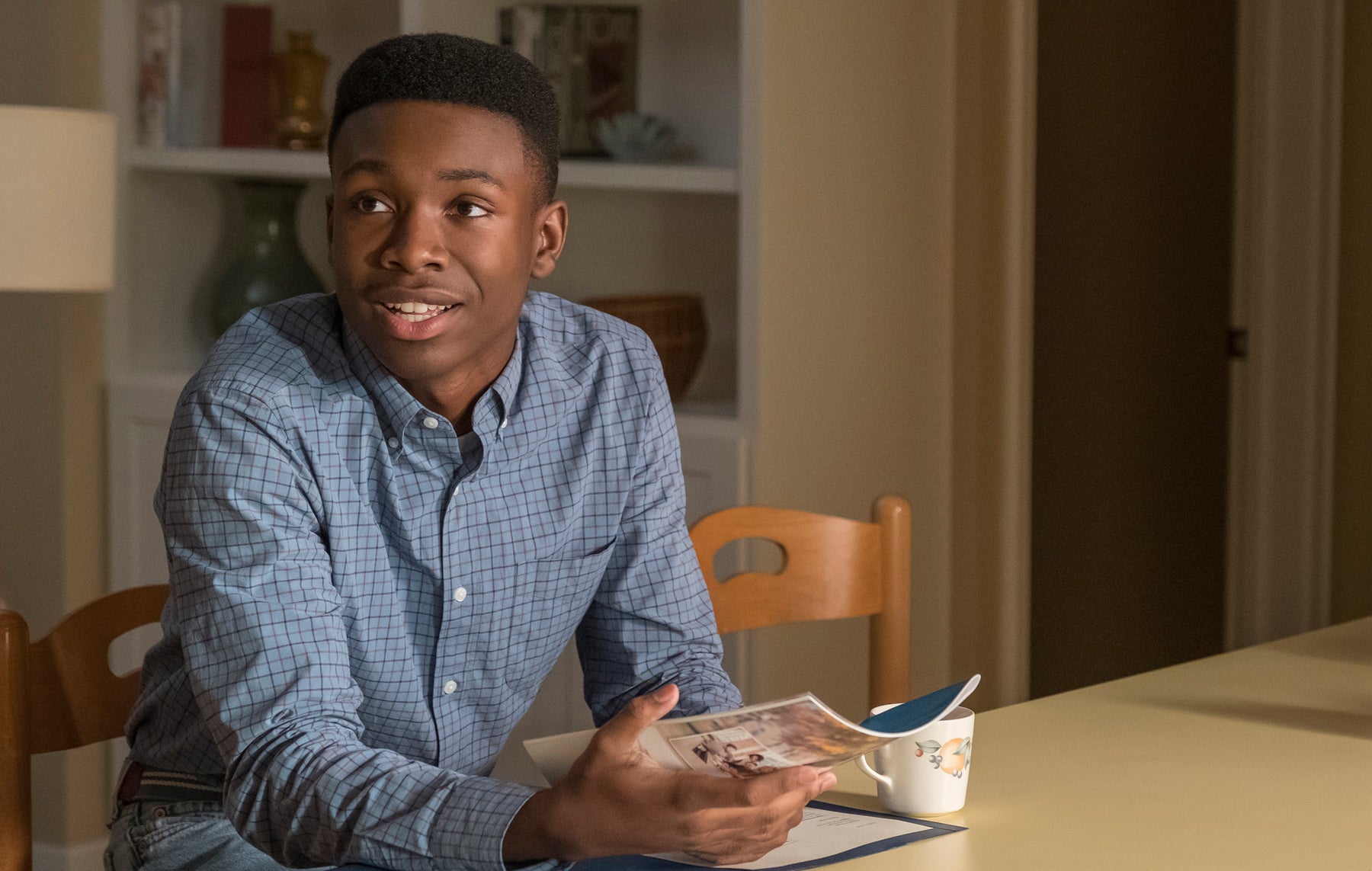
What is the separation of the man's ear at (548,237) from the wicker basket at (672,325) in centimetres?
106

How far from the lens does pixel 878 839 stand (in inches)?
42.6

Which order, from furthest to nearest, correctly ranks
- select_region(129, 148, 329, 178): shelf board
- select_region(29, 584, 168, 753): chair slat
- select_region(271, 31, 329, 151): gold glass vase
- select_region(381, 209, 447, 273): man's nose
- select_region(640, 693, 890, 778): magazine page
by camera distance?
1. select_region(271, 31, 329, 151): gold glass vase
2. select_region(129, 148, 329, 178): shelf board
3. select_region(29, 584, 168, 753): chair slat
4. select_region(381, 209, 447, 273): man's nose
5. select_region(640, 693, 890, 778): magazine page

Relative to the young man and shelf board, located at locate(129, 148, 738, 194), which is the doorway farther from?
the young man

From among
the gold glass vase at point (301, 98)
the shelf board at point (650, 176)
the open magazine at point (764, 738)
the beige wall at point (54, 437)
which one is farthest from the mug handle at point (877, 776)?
the beige wall at point (54, 437)

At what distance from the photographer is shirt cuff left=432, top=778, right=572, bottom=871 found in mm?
1030

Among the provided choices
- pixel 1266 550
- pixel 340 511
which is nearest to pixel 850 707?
pixel 1266 550

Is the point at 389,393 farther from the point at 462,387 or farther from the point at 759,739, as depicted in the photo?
the point at 759,739

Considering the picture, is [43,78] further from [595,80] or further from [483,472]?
[483,472]

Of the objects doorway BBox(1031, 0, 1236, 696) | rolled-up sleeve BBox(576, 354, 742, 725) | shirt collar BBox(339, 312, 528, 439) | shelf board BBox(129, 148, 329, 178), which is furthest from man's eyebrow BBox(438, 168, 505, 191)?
doorway BBox(1031, 0, 1236, 696)

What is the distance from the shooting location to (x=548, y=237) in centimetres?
137

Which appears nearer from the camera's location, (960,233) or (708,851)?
(708,851)

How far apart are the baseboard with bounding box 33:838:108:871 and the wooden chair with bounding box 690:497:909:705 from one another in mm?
1747

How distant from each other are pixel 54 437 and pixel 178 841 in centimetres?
185

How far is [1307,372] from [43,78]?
7.09 ft
